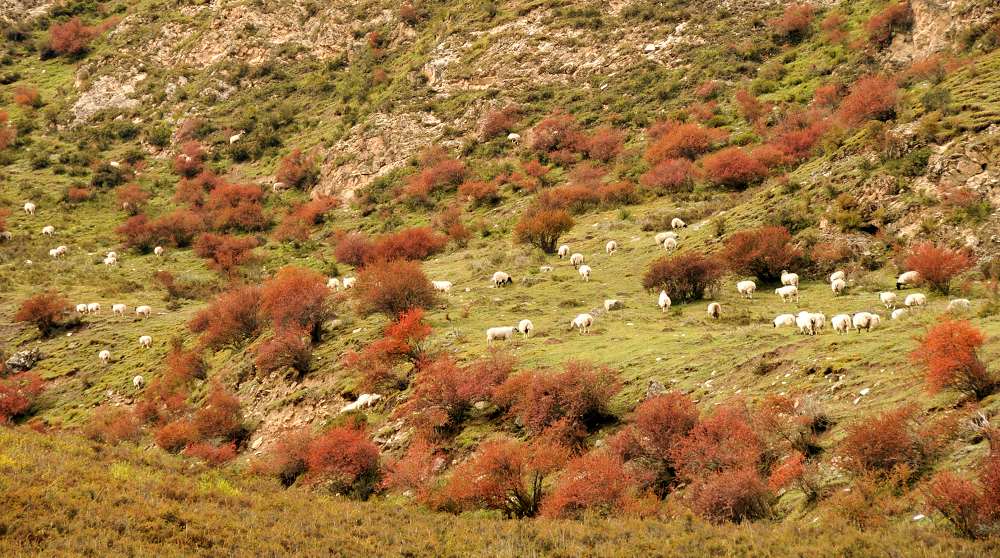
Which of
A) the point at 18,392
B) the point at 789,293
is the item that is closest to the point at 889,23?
the point at 789,293

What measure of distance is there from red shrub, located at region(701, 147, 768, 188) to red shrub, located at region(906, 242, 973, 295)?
62.8ft

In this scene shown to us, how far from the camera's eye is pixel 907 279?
80.4 feet

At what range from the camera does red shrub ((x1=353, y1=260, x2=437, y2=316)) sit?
2917cm

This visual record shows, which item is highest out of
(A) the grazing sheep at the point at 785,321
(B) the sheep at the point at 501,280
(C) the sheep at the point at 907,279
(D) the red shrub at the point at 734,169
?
(A) the grazing sheep at the point at 785,321

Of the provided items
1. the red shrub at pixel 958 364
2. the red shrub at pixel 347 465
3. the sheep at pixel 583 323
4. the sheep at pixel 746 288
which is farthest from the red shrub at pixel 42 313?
the red shrub at pixel 958 364

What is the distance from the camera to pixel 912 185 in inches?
1137

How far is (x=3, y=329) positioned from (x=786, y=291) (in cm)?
4657

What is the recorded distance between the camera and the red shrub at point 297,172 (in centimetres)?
6806

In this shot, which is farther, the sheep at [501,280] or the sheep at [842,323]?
the sheep at [501,280]

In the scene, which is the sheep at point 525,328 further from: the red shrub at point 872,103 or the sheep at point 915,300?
the red shrub at point 872,103

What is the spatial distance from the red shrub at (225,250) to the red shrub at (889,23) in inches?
2090

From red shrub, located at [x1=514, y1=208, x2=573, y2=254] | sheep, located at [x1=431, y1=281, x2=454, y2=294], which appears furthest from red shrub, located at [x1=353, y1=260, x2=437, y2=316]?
red shrub, located at [x1=514, y1=208, x2=573, y2=254]

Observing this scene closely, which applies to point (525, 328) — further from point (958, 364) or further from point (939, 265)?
point (958, 364)

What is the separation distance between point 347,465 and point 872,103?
34.7m
